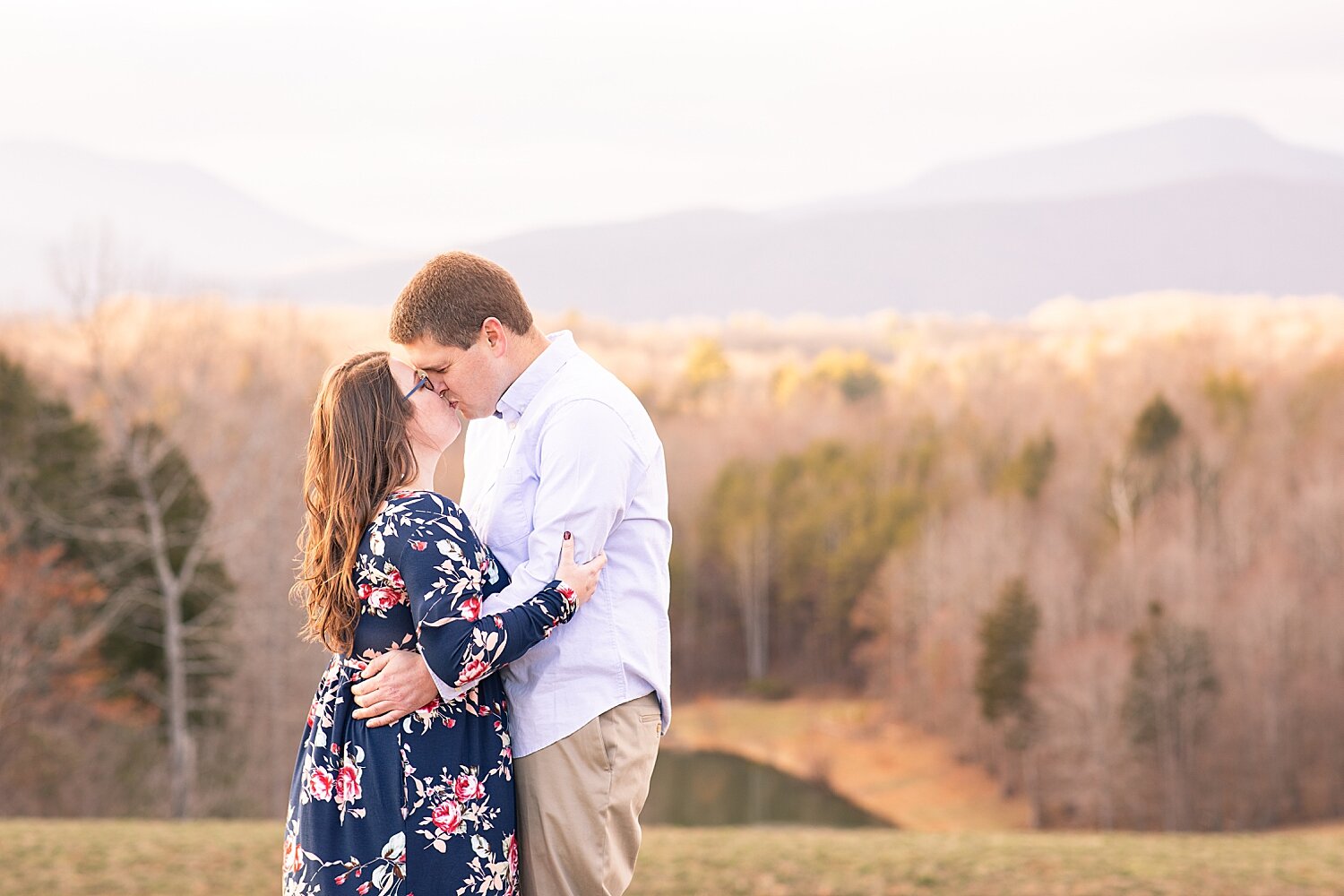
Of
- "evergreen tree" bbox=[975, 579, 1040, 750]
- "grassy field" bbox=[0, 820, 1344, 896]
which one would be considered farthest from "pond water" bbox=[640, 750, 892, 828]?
"grassy field" bbox=[0, 820, 1344, 896]

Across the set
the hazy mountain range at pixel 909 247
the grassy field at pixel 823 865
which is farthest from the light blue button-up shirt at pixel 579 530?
the hazy mountain range at pixel 909 247

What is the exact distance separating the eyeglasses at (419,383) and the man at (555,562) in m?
0.03

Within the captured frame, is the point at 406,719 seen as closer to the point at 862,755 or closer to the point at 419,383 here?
the point at 419,383

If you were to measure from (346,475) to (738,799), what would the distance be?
3419cm

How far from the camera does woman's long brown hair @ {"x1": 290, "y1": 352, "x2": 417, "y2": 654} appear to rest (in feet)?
9.61

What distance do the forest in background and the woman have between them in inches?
31.1

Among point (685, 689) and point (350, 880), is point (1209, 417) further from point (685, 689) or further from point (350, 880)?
point (350, 880)

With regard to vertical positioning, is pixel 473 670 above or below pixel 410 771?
above

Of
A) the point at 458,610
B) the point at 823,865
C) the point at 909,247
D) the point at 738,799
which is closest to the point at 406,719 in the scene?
the point at 458,610

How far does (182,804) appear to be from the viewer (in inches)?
814

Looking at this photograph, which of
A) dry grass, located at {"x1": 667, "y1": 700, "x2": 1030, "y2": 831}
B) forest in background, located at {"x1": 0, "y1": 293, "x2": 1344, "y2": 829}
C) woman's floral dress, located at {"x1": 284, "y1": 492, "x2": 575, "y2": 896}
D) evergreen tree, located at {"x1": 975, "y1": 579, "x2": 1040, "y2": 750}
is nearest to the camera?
woman's floral dress, located at {"x1": 284, "y1": 492, "x2": 575, "y2": 896}

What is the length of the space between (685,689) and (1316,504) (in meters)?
24.8

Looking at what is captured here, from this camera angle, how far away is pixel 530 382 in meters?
3.07

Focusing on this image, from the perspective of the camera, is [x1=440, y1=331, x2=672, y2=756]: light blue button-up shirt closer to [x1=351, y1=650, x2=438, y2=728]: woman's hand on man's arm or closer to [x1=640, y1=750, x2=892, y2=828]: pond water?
[x1=351, y1=650, x2=438, y2=728]: woman's hand on man's arm
